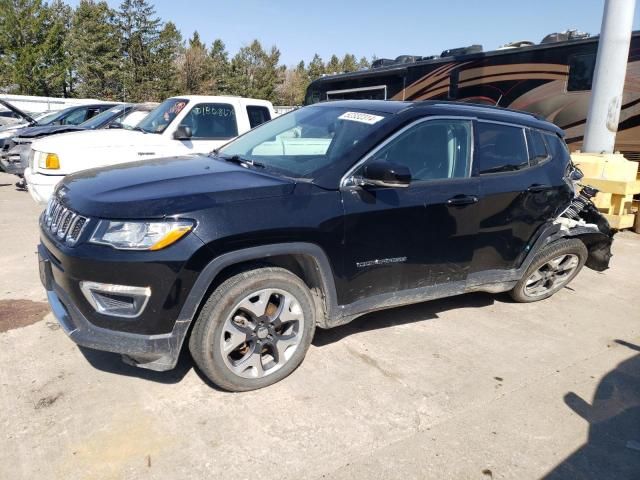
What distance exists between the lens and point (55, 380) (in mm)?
3107

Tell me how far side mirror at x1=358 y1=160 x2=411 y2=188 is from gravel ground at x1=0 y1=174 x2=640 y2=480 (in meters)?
1.29

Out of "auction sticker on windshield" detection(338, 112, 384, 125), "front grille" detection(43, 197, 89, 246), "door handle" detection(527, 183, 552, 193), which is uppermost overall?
"auction sticker on windshield" detection(338, 112, 384, 125)

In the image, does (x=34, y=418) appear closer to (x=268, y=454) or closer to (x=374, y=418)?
(x=268, y=454)

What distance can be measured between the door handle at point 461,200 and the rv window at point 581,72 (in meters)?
6.79

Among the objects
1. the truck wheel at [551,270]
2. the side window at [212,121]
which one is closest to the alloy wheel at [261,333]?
the truck wheel at [551,270]

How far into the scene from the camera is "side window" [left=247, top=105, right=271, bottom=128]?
769 centimetres

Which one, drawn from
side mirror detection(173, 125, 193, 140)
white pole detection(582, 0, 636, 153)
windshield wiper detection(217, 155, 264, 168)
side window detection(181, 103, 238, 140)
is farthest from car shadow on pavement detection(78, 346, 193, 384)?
white pole detection(582, 0, 636, 153)

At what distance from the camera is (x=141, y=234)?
2643 millimetres

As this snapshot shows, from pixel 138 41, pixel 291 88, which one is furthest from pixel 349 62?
pixel 138 41

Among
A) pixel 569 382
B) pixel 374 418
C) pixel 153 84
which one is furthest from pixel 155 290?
pixel 153 84

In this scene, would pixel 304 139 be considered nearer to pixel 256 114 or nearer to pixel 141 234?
pixel 141 234

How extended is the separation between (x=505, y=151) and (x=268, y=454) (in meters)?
3.02

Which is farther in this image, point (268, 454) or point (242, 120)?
point (242, 120)

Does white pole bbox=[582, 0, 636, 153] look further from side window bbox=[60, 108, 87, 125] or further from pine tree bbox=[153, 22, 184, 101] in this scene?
pine tree bbox=[153, 22, 184, 101]
